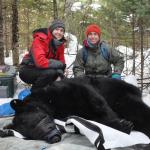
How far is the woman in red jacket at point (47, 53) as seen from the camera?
5.88 metres

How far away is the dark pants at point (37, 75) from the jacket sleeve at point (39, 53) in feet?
0.37

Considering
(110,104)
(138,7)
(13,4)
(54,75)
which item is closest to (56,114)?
(110,104)

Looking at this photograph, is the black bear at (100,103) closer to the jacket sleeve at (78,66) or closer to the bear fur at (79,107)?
the bear fur at (79,107)

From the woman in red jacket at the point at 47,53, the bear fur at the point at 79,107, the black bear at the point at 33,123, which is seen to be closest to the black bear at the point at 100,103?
the bear fur at the point at 79,107

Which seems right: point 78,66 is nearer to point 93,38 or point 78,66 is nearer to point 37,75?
point 93,38

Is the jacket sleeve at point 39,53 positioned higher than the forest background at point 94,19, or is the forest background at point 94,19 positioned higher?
the forest background at point 94,19

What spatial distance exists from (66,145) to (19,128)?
684 mm

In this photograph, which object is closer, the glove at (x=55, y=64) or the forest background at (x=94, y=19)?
the glove at (x=55, y=64)

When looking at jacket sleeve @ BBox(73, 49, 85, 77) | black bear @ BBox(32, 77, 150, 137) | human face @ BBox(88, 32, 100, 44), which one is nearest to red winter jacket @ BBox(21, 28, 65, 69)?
jacket sleeve @ BBox(73, 49, 85, 77)

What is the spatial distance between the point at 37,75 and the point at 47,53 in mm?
358

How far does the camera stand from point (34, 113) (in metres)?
4.00

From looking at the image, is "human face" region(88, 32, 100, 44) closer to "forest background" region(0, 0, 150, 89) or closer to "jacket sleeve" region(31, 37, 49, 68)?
A: "jacket sleeve" region(31, 37, 49, 68)

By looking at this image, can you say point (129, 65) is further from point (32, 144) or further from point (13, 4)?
point (32, 144)

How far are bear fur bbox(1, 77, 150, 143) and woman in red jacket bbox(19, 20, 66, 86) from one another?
1595 millimetres
